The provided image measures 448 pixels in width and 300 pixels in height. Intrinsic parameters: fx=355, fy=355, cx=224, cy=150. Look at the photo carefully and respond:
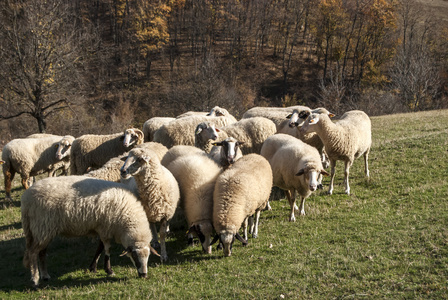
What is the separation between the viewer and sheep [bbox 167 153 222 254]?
6.41m

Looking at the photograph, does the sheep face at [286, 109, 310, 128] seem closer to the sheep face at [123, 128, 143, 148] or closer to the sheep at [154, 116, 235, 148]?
the sheep at [154, 116, 235, 148]

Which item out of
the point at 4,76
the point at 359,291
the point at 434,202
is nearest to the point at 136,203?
the point at 359,291

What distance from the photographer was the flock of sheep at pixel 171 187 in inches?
225

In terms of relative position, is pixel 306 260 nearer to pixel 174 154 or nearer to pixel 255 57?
pixel 174 154

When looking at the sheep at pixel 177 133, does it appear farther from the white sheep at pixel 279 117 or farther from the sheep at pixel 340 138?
the sheep at pixel 340 138

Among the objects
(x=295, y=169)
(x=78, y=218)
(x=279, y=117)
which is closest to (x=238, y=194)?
(x=295, y=169)

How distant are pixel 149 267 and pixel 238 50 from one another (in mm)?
51097

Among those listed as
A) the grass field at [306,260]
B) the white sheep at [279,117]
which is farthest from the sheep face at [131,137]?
the white sheep at [279,117]

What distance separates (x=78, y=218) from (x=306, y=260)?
376 centimetres

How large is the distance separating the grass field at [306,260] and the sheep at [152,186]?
0.82 meters

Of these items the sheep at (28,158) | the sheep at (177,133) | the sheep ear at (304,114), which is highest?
the sheep ear at (304,114)

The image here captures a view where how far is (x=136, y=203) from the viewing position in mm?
6129

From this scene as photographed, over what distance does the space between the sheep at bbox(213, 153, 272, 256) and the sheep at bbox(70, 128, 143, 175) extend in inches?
179

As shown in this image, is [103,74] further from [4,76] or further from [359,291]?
[359,291]
